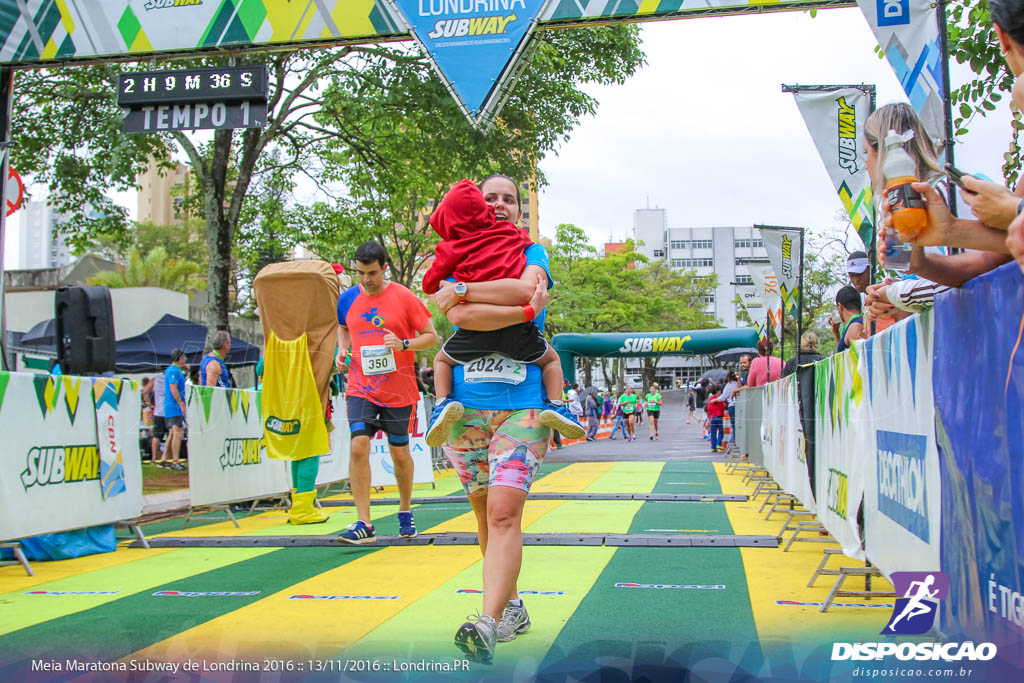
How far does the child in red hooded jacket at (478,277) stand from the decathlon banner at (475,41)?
3703mm

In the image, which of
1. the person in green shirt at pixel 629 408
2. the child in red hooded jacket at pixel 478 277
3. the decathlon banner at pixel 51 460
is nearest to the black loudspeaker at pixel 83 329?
the decathlon banner at pixel 51 460

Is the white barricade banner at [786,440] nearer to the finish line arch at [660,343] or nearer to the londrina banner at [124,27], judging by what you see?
the londrina banner at [124,27]

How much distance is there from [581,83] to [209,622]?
1305 cm

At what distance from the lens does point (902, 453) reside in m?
3.73

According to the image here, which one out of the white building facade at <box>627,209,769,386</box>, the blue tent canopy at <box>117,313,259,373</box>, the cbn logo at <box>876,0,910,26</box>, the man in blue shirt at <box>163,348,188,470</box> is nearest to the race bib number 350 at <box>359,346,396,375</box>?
the cbn logo at <box>876,0,910,26</box>

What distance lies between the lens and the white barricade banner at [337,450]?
35.3 ft

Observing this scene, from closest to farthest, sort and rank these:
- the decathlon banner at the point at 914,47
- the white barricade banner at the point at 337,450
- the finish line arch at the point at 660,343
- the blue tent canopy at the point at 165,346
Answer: the decathlon banner at the point at 914,47, the white barricade banner at the point at 337,450, the blue tent canopy at the point at 165,346, the finish line arch at the point at 660,343

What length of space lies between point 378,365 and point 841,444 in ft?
10.5

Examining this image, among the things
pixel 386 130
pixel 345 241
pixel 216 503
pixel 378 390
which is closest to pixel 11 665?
pixel 378 390

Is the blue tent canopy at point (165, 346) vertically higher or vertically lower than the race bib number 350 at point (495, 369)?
higher

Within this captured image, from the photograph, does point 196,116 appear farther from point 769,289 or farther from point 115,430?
point 769,289

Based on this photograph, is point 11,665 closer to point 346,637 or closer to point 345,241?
point 346,637

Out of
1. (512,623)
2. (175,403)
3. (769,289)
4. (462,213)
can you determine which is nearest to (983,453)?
(512,623)

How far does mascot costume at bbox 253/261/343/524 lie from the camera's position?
7.62 metres
